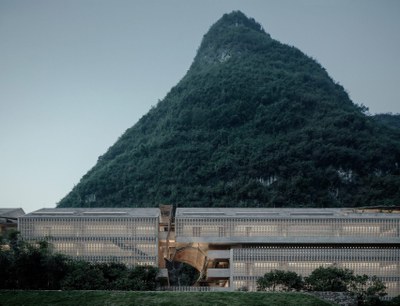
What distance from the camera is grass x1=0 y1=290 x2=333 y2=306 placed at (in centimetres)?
6512

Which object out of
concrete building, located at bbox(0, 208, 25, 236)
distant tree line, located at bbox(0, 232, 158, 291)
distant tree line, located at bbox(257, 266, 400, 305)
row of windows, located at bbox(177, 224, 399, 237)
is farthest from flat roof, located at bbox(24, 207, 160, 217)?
distant tree line, located at bbox(257, 266, 400, 305)

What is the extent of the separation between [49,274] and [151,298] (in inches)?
882

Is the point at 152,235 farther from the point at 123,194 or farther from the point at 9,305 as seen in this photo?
the point at 123,194

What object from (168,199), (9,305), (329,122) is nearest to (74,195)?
(168,199)

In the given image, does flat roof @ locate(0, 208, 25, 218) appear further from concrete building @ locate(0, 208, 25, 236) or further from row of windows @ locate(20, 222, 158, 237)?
row of windows @ locate(20, 222, 158, 237)

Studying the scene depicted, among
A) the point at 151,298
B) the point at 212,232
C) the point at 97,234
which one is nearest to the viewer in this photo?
the point at 151,298

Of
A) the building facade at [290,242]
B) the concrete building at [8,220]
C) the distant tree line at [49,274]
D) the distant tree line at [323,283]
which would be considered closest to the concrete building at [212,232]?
the building facade at [290,242]

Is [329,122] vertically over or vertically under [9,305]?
over

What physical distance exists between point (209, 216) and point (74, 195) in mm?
98603

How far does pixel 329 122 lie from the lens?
19762 centimetres

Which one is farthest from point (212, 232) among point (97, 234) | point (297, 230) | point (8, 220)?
point (8, 220)

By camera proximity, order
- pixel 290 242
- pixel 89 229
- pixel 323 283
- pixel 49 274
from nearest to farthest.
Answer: pixel 49 274
pixel 323 283
pixel 290 242
pixel 89 229

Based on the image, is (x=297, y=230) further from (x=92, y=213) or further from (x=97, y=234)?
(x=92, y=213)

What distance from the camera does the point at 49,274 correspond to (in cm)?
8256
